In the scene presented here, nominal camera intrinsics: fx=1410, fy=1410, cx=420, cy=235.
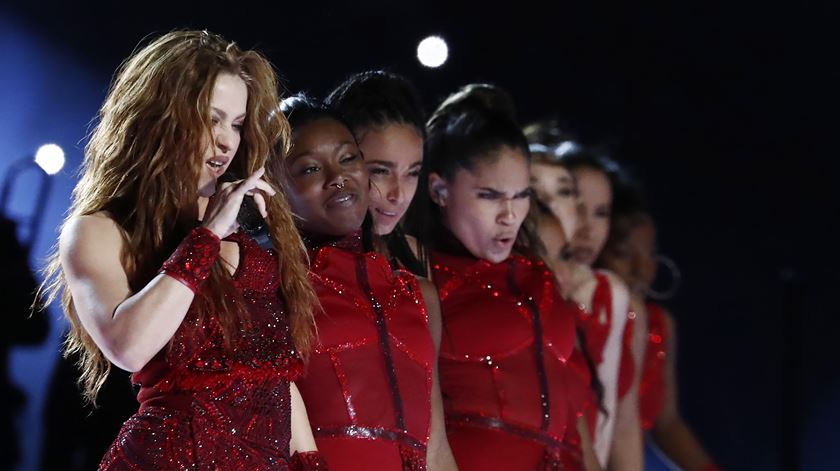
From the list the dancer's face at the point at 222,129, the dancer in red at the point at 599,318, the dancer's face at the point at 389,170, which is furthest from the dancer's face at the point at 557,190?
the dancer's face at the point at 222,129

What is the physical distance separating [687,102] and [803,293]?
2.57ft

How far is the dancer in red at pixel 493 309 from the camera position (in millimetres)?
2951

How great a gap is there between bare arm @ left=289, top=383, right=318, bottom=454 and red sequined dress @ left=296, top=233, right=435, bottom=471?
52 mm

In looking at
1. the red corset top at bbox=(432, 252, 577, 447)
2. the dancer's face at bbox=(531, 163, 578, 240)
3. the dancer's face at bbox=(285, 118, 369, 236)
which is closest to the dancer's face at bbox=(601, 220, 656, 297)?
the dancer's face at bbox=(531, 163, 578, 240)

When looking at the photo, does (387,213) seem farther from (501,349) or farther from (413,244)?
(501,349)

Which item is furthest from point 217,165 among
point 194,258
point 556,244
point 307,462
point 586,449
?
point 556,244

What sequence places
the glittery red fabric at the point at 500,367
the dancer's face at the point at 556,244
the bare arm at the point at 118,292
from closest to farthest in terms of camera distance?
the bare arm at the point at 118,292 < the glittery red fabric at the point at 500,367 < the dancer's face at the point at 556,244

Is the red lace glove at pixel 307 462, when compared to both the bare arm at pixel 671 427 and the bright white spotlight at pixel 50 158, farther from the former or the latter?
the bare arm at pixel 671 427

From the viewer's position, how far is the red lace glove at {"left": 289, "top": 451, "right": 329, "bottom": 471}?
2381 mm

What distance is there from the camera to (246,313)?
7.48 ft

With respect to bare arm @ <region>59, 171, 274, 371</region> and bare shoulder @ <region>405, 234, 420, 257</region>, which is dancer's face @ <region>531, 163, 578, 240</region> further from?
bare arm @ <region>59, 171, 274, 371</region>

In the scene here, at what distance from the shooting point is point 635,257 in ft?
14.4

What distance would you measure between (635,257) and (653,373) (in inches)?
14.5

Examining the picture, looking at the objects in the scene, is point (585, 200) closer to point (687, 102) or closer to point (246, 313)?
point (687, 102)
